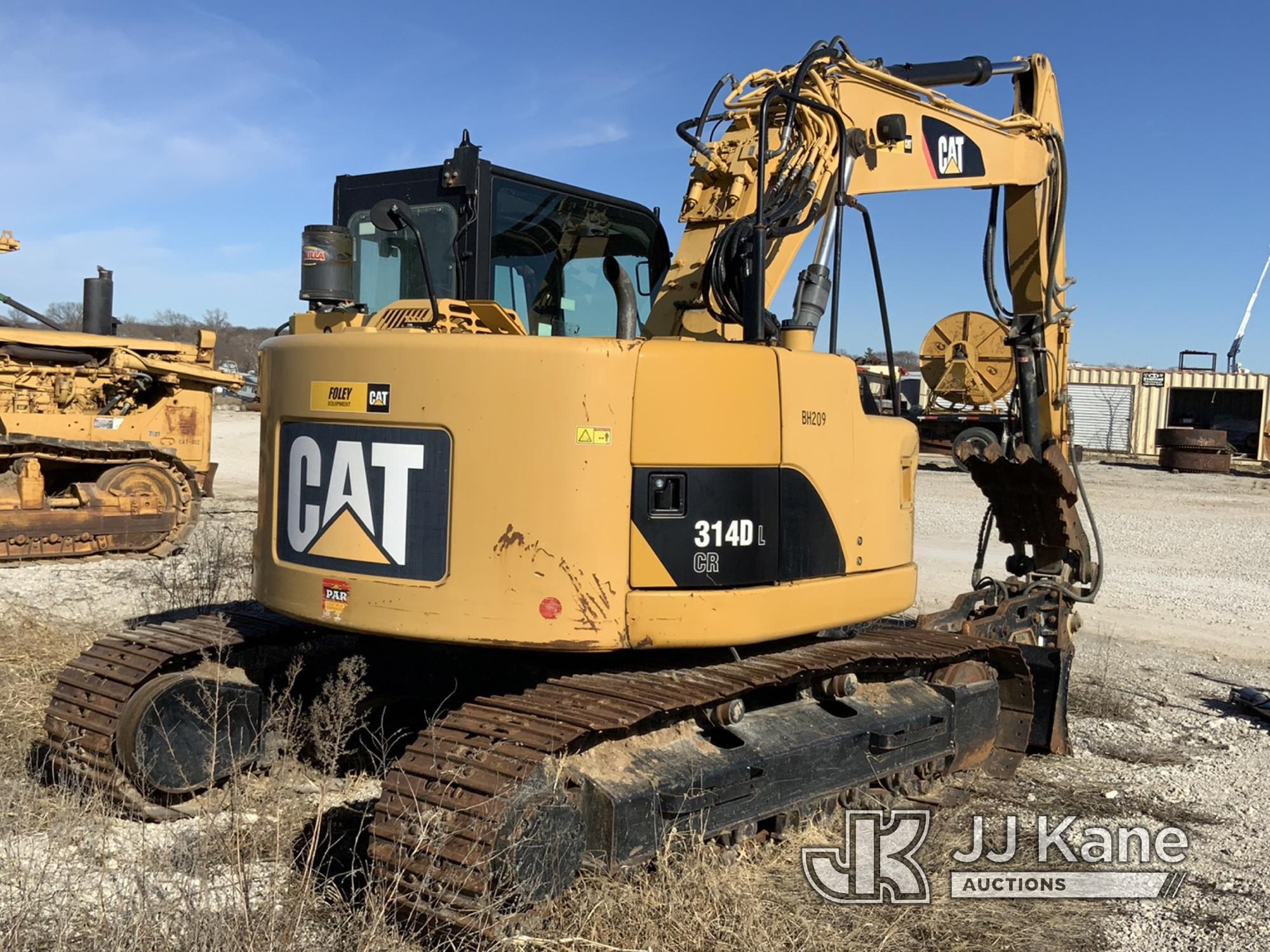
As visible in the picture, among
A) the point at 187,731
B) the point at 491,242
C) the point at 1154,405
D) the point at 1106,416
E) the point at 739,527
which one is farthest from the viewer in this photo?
the point at 1106,416

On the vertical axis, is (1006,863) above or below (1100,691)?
below

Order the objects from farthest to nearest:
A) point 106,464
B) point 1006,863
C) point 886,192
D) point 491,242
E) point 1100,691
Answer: point 106,464
point 1100,691
point 886,192
point 491,242
point 1006,863

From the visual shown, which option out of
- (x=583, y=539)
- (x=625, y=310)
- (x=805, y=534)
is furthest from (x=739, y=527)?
(x=625, y=310)

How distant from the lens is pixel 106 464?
12.5 metres

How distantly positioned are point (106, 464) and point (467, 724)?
10082 millimetres

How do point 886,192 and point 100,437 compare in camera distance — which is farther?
point 100,437

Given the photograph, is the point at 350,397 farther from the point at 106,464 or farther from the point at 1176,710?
the point at 106,464

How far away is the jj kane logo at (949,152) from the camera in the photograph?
6195 mm

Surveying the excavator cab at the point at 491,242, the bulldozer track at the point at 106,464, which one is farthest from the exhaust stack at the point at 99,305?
the excavator cab at the point at 491,242

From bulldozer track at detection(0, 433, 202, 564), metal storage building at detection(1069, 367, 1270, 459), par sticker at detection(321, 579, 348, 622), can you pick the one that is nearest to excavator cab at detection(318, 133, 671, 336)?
par sticker at detection(321, 579, 348, 622)

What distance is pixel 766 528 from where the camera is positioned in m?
4.41

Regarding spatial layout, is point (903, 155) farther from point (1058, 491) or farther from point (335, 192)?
point (335, 192)

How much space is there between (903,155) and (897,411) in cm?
149

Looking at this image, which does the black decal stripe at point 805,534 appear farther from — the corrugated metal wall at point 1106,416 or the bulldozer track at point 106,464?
the corrugated metal wall at point 1106,416
